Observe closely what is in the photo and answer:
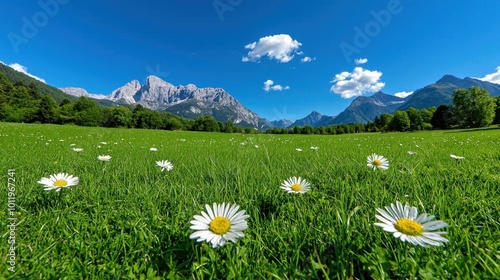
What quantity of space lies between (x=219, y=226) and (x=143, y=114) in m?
116

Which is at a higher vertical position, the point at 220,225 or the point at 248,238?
the point at 220,225

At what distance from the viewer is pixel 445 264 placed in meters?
1.10

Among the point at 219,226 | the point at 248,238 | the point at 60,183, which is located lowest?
the point at 248,238

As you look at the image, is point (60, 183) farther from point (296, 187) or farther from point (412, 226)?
point (412, 226)

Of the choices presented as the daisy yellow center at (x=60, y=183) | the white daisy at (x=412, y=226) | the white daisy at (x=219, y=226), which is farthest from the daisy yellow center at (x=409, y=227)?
the daisy yellow center at (x=60, y=183)

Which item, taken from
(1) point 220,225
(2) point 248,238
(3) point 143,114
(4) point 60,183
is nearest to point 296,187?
(2) point 248,238

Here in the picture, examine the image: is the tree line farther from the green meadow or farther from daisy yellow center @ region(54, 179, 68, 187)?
daisy yellow center @ region(54, 179, 68, 187)

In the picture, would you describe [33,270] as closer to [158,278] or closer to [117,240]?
[117,240]

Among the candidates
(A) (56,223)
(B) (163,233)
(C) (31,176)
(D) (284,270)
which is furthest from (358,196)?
(C) (31,176)

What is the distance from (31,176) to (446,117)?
110364 mm

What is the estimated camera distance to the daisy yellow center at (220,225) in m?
1.18

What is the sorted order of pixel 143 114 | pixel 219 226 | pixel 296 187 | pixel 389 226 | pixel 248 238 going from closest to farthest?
pixel 389 226
pixel 219 226
pixel 248 238
pixel 296 187
pixel 143 114

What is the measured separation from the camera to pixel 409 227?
106cm

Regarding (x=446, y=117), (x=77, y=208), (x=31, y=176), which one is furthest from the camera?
(x=446, y=117)
